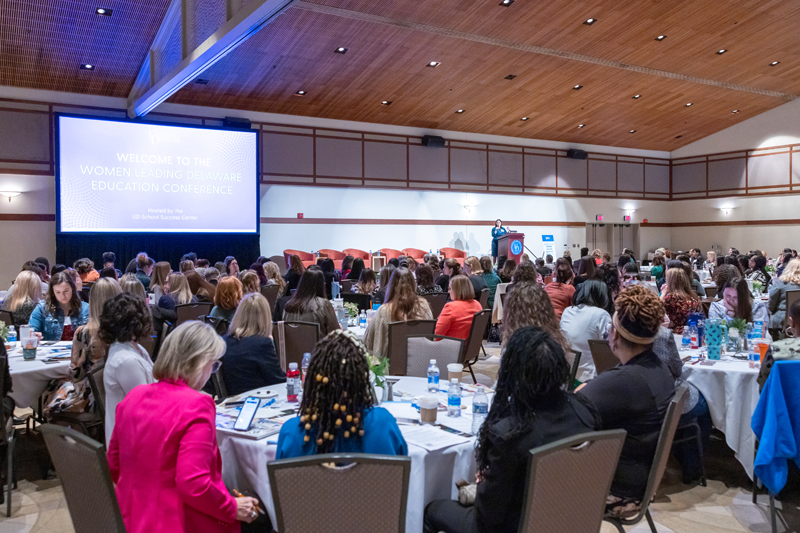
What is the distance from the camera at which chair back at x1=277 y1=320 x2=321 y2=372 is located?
4.74m

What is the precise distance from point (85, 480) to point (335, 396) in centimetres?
89

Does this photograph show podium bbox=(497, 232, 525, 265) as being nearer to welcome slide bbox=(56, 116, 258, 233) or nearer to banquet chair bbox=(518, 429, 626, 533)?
welcome slide bbox=(56, 116, 258, 233)

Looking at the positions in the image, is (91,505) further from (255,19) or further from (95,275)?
(95,275)

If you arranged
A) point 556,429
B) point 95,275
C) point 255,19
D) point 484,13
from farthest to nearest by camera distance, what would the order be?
point 484,13 < point 95,275 < point 255,19 < point 556,429

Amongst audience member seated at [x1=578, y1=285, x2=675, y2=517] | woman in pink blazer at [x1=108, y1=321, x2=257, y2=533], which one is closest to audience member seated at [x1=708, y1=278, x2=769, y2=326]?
audience member seated at [x1=578, y1=285, x2=675, y2=517]

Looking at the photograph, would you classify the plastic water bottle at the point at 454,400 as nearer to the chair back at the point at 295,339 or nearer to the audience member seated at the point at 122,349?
the audience member seated at the point at 122,349

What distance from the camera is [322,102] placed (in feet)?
46.4

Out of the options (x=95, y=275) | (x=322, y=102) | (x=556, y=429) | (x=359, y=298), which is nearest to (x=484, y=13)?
(x=322, y=102)

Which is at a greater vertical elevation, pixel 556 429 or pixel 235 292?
pixel 235 292

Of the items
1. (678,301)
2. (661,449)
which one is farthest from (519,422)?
(678,301)

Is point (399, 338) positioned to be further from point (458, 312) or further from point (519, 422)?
point (519, 422)

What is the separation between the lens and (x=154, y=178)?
1215 centimetres

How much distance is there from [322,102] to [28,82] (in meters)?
6.11

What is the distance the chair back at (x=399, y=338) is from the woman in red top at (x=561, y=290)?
1845 mm
